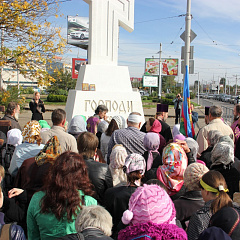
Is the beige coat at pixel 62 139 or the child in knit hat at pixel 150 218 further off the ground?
the beige coat at pixel 62 139

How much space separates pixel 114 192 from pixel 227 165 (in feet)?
4.94

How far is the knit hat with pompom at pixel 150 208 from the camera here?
1969 millimetres

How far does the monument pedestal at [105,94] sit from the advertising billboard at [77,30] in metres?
37.8

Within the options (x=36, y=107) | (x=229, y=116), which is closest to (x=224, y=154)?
(x=36, y=107)

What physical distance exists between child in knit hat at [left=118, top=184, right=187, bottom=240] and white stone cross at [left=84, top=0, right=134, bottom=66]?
849cm

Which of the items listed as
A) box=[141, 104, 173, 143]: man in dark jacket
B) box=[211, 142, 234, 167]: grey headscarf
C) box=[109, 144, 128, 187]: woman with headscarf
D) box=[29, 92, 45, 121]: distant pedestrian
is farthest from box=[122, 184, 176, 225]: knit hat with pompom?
box=[29, 92, 45, 121]: distant pedestrian

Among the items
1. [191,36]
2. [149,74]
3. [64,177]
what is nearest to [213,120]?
[64,177]

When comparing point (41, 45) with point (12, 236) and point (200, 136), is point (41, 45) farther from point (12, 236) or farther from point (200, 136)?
point (12, 236)

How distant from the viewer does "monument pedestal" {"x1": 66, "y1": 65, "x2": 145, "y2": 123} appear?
9.32 meters

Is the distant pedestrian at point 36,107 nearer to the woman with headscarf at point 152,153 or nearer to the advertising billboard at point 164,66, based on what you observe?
the woman with headscarf at point 152,153

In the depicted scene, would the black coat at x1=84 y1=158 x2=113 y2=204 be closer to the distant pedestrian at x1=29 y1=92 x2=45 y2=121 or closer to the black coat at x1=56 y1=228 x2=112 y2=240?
the black coat at x1=56 y1=228 x2=112 y2=240

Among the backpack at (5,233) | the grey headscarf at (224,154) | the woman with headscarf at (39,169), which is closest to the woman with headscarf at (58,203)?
the backpack at (5,233)

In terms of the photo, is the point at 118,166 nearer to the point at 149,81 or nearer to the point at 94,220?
the point at 94,220

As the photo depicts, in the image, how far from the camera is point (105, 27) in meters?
10.1
